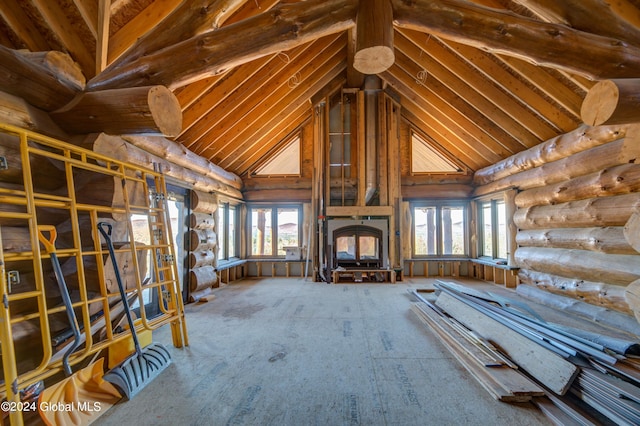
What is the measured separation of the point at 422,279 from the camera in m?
7.41

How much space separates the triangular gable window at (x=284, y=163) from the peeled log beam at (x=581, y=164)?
5.21 metres

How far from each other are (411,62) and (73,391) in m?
6.90

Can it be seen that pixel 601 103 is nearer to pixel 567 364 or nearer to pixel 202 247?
pixel 567 364

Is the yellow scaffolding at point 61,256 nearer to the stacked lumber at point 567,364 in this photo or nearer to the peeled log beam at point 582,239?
the stacked lumber at point 567,364

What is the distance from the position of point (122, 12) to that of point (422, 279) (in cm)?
749

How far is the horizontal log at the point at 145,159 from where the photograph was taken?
8.37ft

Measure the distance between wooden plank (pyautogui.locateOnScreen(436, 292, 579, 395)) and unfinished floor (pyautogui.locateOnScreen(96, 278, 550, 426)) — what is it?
1.05ft

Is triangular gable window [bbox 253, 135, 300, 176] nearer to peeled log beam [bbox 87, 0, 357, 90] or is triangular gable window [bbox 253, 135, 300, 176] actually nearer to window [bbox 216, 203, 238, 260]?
window [bbox 216, 203, 238, 260]

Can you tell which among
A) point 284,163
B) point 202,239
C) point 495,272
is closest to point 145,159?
point 202,239

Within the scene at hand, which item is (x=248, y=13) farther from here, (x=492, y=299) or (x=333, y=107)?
(x=492, y=299)

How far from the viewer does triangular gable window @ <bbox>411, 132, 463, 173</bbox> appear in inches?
314

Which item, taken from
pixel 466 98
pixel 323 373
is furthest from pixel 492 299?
pixel 466 98

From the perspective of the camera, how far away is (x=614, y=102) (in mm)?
2105

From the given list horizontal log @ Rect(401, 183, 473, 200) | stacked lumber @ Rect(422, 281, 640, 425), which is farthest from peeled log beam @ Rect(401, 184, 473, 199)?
stacked lumber @ Rect(422, 281, 640, 425)
